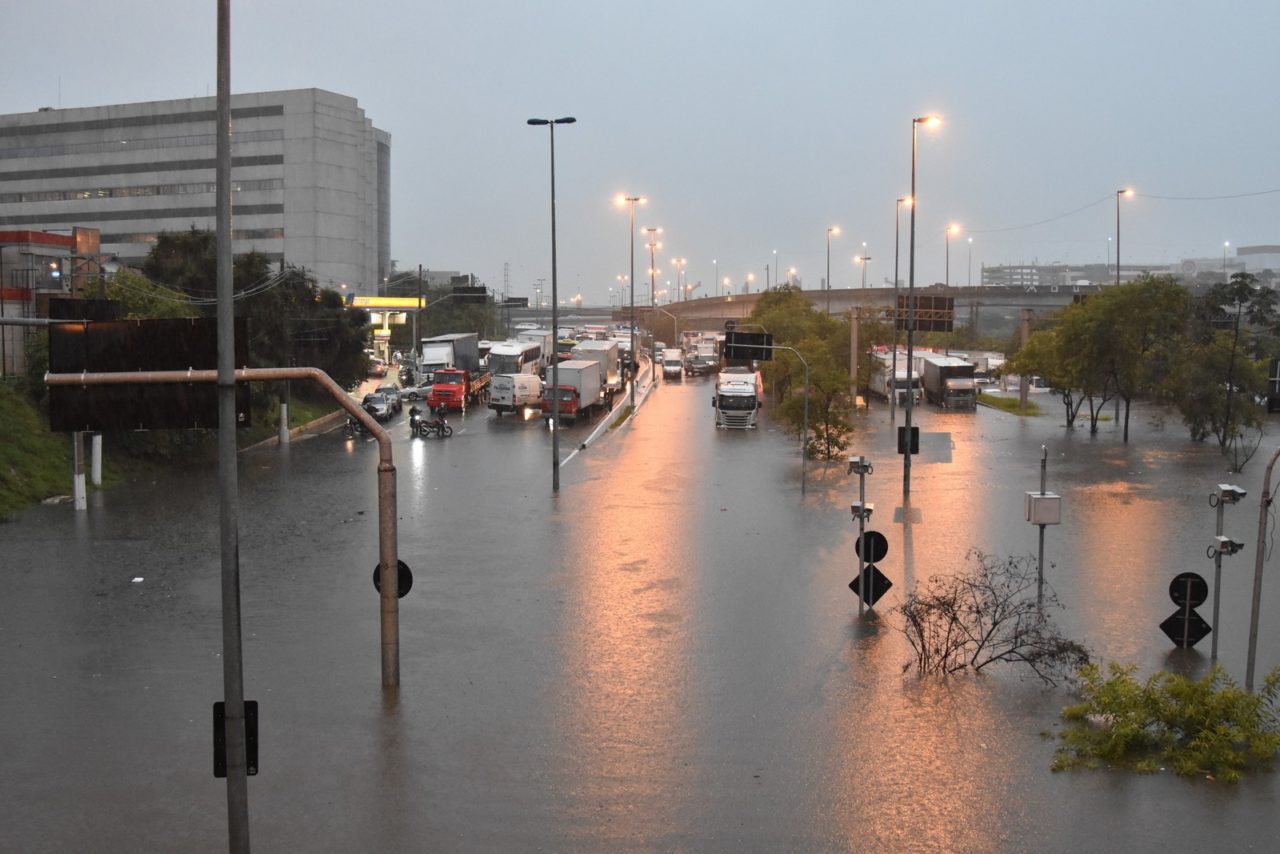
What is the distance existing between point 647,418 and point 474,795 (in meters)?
39.3

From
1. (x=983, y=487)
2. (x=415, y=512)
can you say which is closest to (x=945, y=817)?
(x=415, y=512)

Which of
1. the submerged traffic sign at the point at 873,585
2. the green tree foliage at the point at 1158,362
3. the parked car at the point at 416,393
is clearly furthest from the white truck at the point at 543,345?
the submerged traffic sign at the point at 873,585

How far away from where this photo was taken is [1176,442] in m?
40.8

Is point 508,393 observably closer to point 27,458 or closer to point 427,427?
point 427,427

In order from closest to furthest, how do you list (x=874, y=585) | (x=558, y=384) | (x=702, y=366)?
(x=874, y=585)
(x=558, y=384)
(x=702, y=366)

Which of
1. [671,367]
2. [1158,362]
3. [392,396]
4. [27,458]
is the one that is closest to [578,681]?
[27,458]

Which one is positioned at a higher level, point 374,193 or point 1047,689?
point 374,193

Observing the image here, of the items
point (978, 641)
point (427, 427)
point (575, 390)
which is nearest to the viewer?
point (978, 641)

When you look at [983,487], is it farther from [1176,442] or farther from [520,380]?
[520,380]

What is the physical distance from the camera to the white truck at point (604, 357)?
5523 centimetres

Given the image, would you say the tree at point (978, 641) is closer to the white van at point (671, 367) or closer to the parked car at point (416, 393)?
the parked car at point (416, 393)

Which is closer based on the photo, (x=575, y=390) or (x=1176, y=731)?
(x=1176, y=731)

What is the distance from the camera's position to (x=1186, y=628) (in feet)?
49.1

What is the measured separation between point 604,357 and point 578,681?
43460 mm
